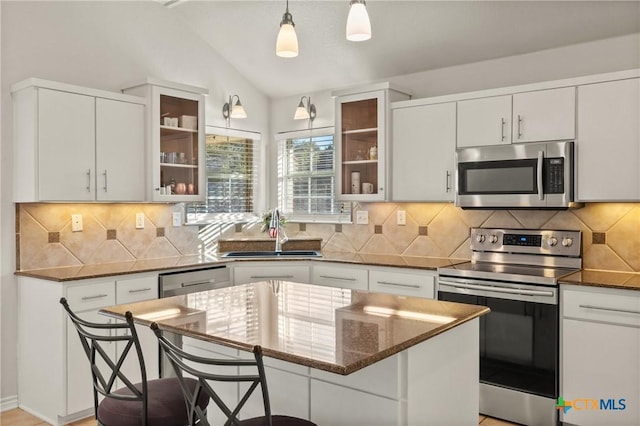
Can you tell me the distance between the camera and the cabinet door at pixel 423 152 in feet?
12.7

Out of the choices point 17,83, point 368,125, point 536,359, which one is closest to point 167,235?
point 17,83

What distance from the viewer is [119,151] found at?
379cm

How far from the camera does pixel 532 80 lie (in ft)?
12.5

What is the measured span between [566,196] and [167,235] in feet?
10.0

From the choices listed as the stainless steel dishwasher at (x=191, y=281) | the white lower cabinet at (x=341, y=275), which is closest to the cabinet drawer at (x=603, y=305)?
the white lower cabinet at (x=341, y=275)

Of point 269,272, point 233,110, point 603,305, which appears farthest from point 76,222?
point 603,305

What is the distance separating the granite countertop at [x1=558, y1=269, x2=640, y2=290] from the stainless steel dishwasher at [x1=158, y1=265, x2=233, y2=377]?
2.41 meters

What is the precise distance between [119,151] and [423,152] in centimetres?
222

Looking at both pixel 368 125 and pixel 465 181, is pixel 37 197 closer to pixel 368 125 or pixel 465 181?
pixel 368 125

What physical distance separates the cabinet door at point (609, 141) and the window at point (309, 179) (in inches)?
82.9

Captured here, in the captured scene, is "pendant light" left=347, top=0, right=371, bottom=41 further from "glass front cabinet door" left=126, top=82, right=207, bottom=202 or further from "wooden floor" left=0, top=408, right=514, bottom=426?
"wooden floor" left=0, top=408, right=514, bottom=426

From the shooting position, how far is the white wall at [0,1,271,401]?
3.50 metres

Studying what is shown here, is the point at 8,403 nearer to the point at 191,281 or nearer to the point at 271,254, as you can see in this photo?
the point at 191,281

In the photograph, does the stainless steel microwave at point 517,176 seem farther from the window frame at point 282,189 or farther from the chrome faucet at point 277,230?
the chrome faucet at point 277,230
